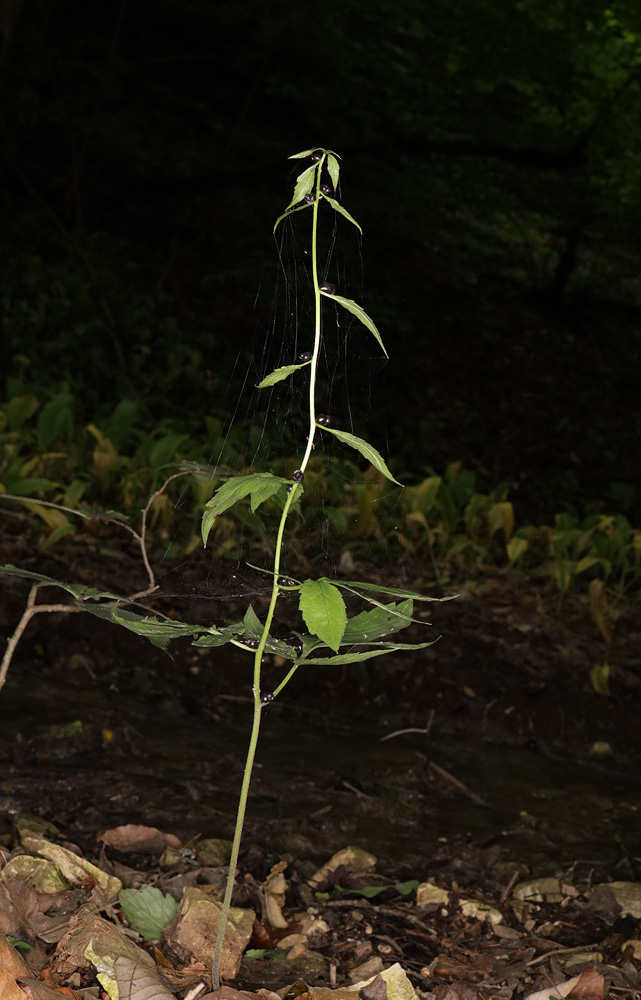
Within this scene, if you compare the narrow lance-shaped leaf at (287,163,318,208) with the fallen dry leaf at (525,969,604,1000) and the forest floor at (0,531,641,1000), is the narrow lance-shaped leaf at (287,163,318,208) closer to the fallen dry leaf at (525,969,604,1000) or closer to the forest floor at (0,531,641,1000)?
the forest floor at (0,531,641,1000)

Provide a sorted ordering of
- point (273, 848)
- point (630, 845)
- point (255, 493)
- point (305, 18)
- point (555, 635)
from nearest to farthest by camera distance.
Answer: point (255, 493) → point (273, 848) → point (630, 845) → point (555, 635) → point (305, 18)

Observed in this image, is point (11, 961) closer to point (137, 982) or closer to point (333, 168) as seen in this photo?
point (137, 982)

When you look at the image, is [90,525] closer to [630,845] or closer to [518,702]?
[518,702]

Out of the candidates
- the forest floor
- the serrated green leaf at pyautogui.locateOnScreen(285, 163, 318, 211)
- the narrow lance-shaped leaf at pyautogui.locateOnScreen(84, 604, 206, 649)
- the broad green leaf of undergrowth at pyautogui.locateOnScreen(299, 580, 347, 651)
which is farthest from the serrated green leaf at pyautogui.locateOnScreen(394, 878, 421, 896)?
the serrated green leaf at pyautogui.locateOnScreen(285, 163, 318, 211)

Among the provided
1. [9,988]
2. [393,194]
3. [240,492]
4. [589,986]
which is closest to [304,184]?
[240,492]

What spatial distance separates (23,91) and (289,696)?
32.1ft

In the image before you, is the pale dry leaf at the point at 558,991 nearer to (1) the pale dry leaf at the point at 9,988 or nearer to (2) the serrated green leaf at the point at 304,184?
(1) the pale dry leaf at the point at 9,988

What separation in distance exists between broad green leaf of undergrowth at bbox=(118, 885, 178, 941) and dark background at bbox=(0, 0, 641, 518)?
636cm

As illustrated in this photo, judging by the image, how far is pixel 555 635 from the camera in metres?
4.49

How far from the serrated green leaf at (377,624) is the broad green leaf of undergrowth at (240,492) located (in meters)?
0.25

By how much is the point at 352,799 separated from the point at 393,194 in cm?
1006

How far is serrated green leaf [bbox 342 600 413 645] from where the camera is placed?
1.34m

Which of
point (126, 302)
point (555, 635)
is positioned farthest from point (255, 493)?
point (126, 302)

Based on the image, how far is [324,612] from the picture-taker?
1.16 metres
